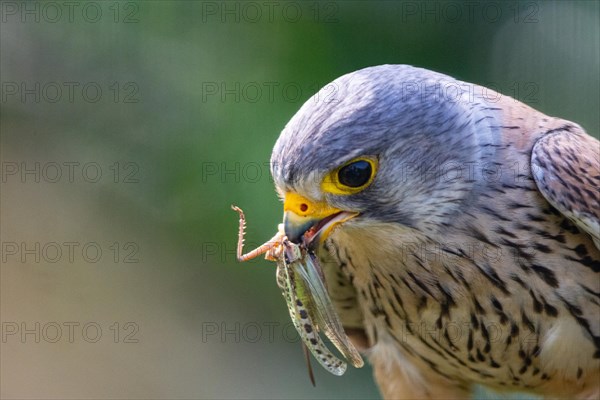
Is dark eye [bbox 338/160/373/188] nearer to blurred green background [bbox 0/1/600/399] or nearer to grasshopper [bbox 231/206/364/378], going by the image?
grasshopper [bbox 231/206/364/378]

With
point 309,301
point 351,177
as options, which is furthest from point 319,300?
point 351,177

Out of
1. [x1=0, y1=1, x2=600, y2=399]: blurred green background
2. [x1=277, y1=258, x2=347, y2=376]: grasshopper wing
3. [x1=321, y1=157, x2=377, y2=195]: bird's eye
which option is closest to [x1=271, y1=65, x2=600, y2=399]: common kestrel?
[x1=321, y1=157, x2=377, y2=195]: bird's eye

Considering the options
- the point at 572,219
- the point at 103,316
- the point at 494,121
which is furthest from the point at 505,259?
the point at 103,316

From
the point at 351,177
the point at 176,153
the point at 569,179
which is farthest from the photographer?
the point at 176,153

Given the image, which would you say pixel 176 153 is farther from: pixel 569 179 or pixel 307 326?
pixel 569 179

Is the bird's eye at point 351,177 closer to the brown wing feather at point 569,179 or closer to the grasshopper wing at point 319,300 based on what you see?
the grasshopper wing at point 319,300
